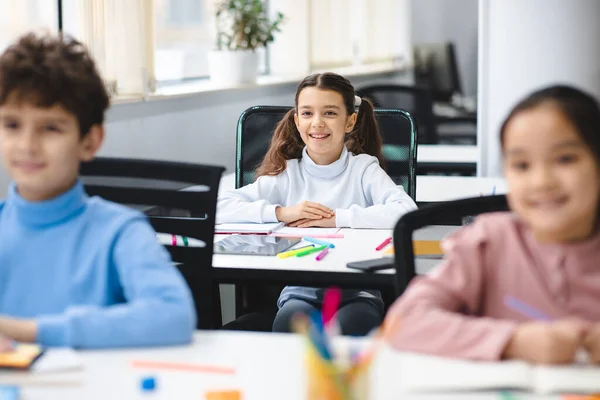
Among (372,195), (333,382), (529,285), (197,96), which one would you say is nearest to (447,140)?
(197,96)

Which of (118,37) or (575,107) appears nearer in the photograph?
(575,107)

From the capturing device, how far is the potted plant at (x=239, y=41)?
4812 millimetres

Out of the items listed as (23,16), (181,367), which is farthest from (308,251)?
(23,16)

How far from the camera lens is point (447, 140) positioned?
6750 mm

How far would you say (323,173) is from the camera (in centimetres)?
294

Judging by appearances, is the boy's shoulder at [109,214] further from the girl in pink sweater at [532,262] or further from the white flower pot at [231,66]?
the white flower pot at [231,66]

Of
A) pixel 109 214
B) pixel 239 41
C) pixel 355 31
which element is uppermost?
pixel 355 31

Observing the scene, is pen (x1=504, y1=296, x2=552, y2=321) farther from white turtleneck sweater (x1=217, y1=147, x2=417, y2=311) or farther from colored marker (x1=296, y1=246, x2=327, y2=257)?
white turtleneck sweater (x1=217, y1=147, x2=417, y2=311)

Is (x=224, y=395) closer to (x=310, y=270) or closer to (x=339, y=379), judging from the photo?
(x=339, y=379)

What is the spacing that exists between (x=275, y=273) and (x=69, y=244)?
72 centimetres

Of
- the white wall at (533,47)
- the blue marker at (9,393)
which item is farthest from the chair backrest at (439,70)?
the blue marker at (9,393)

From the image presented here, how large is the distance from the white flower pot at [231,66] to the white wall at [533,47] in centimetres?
124

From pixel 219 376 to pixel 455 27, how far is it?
25.7 feet

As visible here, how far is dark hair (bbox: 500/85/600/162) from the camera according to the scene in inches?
52.4
